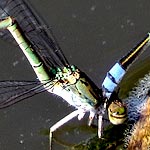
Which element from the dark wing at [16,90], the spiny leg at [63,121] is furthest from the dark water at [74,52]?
the dark wing at [16,90]

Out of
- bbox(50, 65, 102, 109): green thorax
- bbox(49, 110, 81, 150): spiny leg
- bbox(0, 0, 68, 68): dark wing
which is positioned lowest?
bbox(49, 110, 81, 150): spiny leg

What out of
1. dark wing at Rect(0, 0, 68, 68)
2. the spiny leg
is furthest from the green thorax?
dark wing at Rect(0, 0, 68, 68)

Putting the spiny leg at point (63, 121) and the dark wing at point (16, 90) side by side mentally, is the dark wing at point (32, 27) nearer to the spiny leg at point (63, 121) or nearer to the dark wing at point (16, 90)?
the dark wing at point (16, 90)

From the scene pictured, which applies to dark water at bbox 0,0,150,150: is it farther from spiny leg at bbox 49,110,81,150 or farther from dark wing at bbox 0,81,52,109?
dark wing at bbox 0,81,52,109

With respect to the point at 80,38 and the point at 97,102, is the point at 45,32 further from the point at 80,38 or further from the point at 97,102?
the point at 97,102

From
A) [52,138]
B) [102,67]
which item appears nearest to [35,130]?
[52,138]

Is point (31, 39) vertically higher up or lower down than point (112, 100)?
higher up

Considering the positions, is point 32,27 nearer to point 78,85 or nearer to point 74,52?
point 74,52
